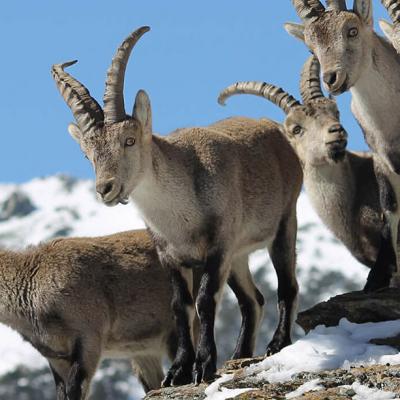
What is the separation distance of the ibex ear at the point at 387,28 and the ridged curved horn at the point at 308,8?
1.01 m

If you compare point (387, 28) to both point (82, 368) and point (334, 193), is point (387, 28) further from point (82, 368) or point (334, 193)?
point (82, 368)

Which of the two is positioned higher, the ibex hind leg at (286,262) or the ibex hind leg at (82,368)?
the ibex hind leg at (286,262)

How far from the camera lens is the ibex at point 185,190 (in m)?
15.8

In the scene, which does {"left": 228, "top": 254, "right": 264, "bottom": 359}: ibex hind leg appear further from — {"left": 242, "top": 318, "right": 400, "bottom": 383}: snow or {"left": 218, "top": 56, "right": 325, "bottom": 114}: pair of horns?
{"left": 242, "top": 318, "right": 400, "bottom": 383}: snow

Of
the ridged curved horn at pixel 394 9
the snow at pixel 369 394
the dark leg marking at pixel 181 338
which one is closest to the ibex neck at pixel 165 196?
the dark leg marking at pixel 181 338

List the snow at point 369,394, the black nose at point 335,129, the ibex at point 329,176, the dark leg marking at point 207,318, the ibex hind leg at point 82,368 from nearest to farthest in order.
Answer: the snow at point 369,394 < the dark leg marking at point 207,318 < the ibex hind leg at point 82,368 < the black nose at point 335,129 < the ibex at point 329,176

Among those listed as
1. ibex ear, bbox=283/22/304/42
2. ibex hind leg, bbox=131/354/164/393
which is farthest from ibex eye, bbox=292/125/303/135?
ibex hind leg, bbox=131/354/164/393

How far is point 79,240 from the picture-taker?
19219 millimetres

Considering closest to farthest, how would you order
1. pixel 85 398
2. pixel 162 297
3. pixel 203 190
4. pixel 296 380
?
1. pixel 296 380
2. pixel 203 190
3. pixel 85 398
4. pixel 162 297

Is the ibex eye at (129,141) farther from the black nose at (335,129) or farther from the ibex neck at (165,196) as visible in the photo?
the black nose at (335,129)

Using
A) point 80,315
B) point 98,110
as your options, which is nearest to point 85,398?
point 80,315

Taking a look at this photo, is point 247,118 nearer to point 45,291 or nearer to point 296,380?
point 45,291

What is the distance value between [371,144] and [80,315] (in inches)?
161

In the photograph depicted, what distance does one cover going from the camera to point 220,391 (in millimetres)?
14219
